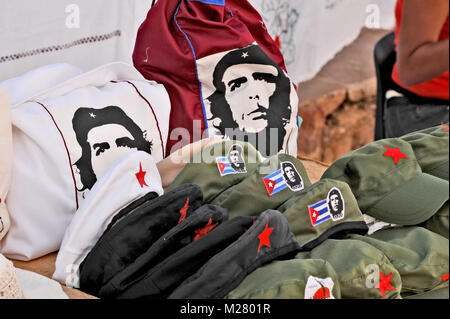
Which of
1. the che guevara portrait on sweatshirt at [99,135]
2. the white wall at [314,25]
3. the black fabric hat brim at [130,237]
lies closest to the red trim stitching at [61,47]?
the che guevara portrait on sweatshirt at [99,135]

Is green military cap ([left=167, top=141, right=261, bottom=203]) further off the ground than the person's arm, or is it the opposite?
the person's arm

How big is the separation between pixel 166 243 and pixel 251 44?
0.55m

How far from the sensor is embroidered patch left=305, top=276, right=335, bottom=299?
1.90ft

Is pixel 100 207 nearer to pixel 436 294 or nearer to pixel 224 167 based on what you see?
pixel 224 167

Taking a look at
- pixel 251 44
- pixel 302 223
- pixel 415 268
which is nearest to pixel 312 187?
pixel 302 223

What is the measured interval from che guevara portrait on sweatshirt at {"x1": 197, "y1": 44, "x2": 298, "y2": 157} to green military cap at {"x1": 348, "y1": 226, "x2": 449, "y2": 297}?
39 centimetres

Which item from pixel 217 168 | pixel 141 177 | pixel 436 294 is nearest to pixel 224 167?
pixel 217 168

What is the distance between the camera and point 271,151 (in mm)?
1082

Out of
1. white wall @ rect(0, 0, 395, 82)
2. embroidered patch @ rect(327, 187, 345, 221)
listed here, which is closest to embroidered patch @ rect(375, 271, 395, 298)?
embroidered patch @ rect(327, 187, 345, 221)

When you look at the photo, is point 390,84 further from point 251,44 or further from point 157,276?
point 251,44

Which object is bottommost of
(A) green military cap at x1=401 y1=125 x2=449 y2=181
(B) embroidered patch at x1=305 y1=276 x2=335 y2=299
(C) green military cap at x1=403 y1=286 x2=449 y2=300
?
(C) green military cap at x1=403 y1=286 x2=449 y2=300

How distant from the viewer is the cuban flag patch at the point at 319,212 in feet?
2.35

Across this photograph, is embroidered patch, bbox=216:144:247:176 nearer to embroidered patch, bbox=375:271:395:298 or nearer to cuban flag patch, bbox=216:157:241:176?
cuban flag patch, bbox=216:157:241:176

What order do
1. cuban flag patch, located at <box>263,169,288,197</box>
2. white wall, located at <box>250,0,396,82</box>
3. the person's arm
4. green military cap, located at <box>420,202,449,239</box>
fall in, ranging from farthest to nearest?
white wall, located at <box>250,0,396,82</box> < cuban flag patch, located at <box>263,169,288,197</box> < green military cap, located at <box>420,202,449,239</box> < the person's arm
